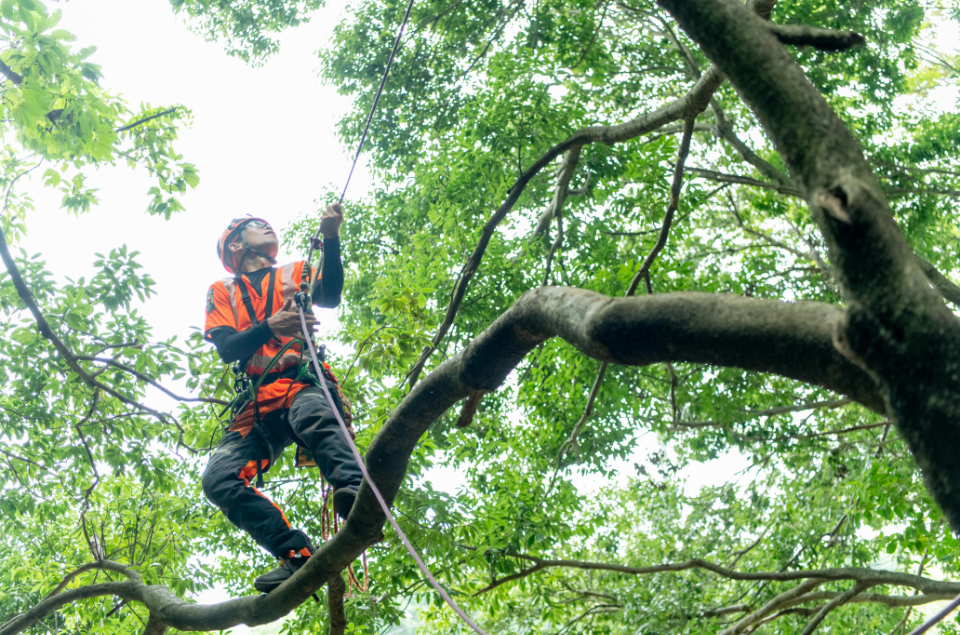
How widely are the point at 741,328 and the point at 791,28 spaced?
589 millimetres

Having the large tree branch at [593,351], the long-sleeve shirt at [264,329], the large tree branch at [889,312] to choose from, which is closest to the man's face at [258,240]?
the long-sleeve shirt at [264,329]

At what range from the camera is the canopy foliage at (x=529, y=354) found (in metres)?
4.14

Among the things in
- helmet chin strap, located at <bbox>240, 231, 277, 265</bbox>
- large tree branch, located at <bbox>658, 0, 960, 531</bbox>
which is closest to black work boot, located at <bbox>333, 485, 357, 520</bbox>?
helmet chin strap, located at <bbox>240, 231, 277, 265</bbox>

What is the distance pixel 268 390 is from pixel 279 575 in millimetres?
824

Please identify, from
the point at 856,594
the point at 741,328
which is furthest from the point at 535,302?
the point at 856,594

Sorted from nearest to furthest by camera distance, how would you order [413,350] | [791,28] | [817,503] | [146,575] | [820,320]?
[820,320] → [791,28] → [413,350] → [146,575] → [817,503]

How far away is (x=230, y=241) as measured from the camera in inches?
152

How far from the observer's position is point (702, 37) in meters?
1.41

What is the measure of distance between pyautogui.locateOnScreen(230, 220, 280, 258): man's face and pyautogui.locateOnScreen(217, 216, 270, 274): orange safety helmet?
2 cm

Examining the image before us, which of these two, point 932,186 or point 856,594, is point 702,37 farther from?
point 932,186

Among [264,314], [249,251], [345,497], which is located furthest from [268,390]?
[249,251]

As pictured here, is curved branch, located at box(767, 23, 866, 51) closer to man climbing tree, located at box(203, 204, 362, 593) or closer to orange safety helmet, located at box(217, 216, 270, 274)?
man climbing tree, located at box(203, 204, 362, 593)

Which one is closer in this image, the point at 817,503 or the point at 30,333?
the point at 30,333

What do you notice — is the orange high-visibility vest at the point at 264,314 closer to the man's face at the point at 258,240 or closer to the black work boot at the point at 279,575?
the man's face at the point at 258,240
